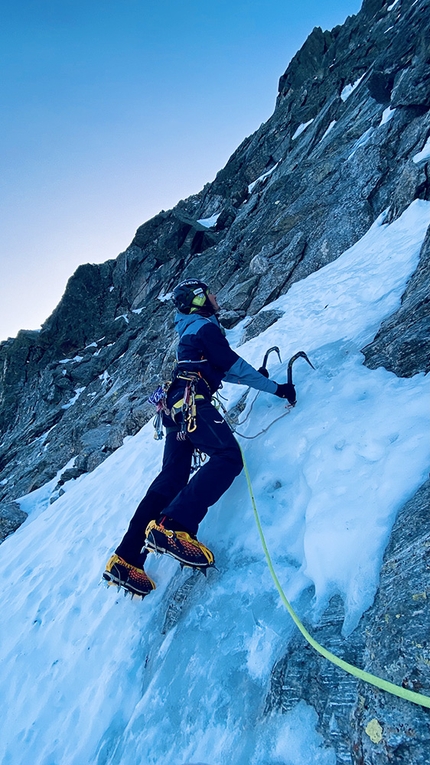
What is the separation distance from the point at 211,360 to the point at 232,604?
2450 millimetres

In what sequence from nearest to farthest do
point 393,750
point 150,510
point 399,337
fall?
point 393,750 < point 150,510 < point 399,337

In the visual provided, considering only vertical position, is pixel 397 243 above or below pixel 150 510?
below

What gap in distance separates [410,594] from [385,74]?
27.1m

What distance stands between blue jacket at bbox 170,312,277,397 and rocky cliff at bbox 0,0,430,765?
1.43 m

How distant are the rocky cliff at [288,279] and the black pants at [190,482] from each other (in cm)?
135

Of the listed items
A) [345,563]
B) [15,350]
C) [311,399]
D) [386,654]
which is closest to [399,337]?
[311,399]

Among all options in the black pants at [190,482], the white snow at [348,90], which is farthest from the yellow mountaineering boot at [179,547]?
the white snow at [348,90]

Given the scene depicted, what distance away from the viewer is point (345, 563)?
8.17 feet

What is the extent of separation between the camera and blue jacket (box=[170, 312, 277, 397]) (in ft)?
14.4

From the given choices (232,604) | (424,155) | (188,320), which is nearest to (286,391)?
(188,320)

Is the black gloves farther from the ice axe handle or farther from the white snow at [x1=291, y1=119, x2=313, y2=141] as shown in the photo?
the white snow at [x1=291, y1=119, x2=313, y2=141]

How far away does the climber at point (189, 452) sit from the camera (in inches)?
129

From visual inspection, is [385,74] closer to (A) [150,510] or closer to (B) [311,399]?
(B) [311,399]

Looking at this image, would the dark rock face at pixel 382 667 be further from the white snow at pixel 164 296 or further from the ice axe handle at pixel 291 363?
the white snow at pixel 164 296
